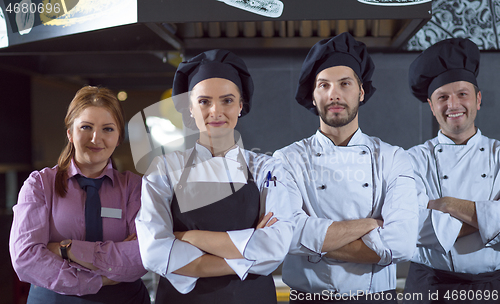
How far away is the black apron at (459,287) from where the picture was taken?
175cm

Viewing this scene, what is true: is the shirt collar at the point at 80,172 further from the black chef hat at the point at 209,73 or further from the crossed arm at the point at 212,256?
the crossed arm at the point at 212,256

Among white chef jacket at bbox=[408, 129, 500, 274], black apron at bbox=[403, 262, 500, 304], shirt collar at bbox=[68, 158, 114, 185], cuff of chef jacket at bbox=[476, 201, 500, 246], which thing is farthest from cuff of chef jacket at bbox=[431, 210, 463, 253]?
shirt collar at bbox=[68, 158, 114, 185]

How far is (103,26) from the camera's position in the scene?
1.95 metres

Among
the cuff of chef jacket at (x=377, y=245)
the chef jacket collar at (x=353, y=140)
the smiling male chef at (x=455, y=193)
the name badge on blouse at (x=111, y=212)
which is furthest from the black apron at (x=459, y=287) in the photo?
the name badge on blouse at (x=111, y=212)

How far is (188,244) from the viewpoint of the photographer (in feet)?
4.42

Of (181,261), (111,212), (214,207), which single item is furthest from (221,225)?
(111,212)

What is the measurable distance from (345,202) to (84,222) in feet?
3.40

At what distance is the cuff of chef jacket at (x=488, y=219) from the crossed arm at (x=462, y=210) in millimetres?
22

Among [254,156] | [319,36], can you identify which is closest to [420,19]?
[319,36]

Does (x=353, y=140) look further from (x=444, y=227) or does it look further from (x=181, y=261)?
(x=181, y=261)

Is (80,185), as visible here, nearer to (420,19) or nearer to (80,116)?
(80,116)

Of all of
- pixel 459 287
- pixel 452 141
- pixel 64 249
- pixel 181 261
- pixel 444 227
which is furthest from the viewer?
pixel 452 141

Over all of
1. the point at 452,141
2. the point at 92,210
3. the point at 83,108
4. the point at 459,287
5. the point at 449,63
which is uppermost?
the point at 449,63

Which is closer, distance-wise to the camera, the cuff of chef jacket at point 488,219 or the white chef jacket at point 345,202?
the white chef jacket at point 345,202
